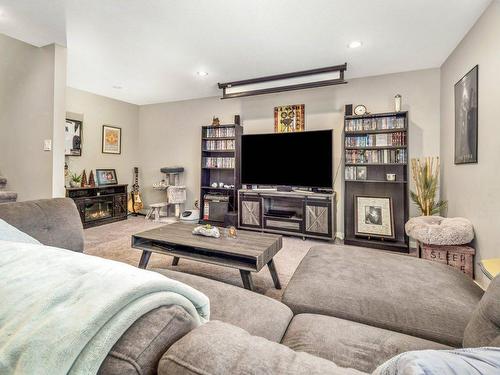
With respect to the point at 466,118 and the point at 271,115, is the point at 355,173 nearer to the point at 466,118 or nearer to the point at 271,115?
the point at 466,118

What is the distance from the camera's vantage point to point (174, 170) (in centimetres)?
511

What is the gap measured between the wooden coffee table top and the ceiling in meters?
2.06

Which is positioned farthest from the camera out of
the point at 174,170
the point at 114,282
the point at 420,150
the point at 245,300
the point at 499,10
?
the point at 174,170

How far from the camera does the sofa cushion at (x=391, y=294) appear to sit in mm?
1060

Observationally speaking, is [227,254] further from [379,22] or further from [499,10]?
[499,10]

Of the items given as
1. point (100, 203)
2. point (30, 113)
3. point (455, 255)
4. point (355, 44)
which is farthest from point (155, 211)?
point (455, 255)

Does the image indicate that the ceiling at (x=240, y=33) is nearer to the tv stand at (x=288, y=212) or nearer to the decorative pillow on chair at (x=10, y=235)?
the tv stand at (x=288, y=212)

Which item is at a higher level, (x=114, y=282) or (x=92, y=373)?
(x=114, y=282)

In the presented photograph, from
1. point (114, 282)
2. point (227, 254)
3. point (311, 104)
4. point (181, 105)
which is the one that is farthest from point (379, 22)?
point (181, 105)

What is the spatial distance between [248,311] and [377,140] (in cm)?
330

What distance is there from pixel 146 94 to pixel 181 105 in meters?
0.70

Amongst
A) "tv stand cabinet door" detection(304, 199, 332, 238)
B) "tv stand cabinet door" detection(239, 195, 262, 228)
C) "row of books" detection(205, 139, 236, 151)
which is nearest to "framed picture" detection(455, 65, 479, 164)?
"tv stand cabinet door" detection(304, 199, 332, 238)

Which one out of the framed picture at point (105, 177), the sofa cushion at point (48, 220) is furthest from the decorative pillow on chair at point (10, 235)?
the framed picture at point (105, 177)

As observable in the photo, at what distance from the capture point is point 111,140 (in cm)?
517
